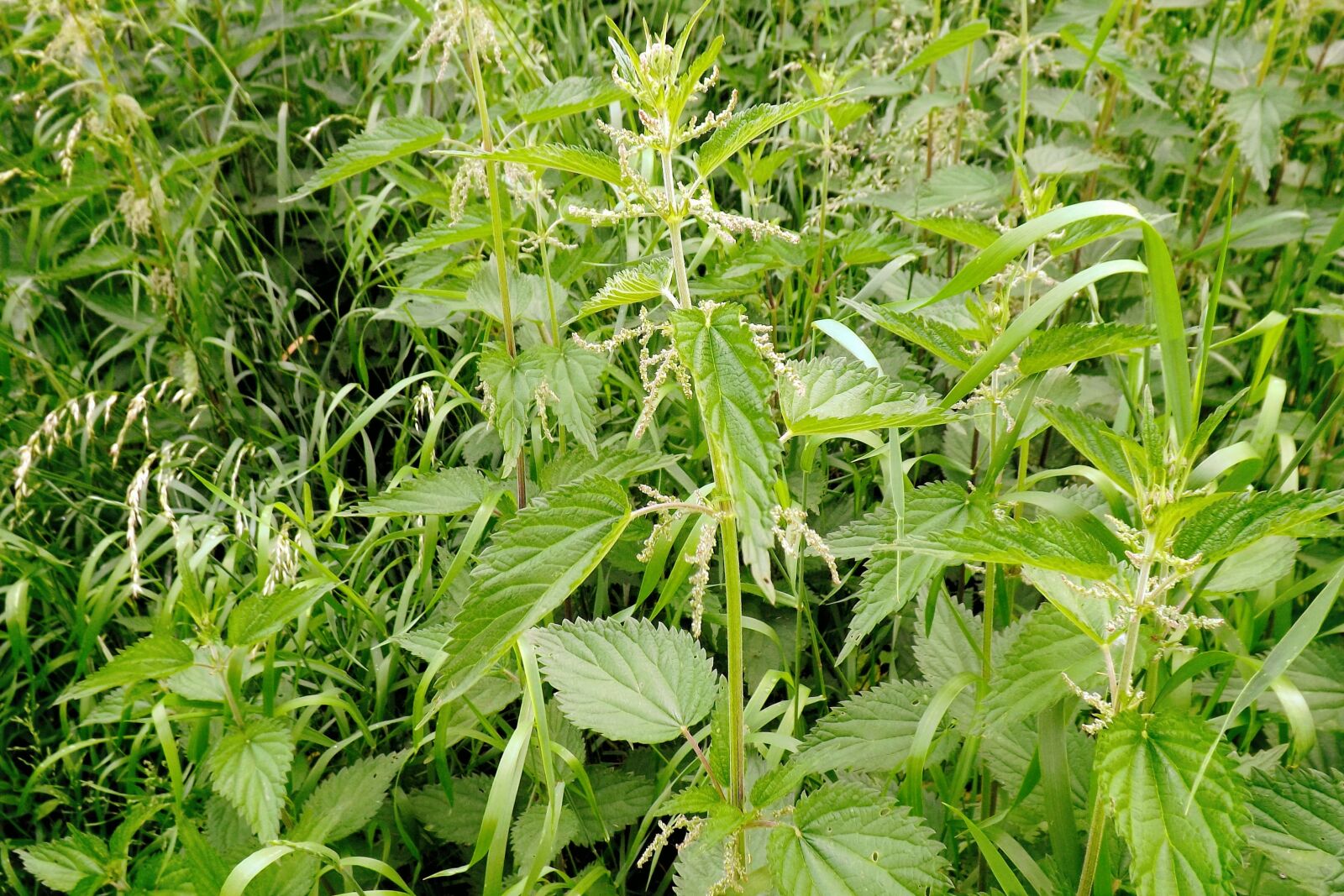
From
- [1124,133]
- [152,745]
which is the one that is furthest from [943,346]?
[152,745]

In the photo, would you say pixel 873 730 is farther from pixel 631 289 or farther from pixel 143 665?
pixel 143 665

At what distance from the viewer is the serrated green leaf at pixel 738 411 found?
84 cm

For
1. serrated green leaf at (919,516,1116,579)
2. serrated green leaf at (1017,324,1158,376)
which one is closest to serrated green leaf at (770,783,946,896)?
serrated green leaf at (919,516,1116,579)

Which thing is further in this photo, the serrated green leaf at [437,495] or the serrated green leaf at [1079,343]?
the serrated green leaf at [437,495]

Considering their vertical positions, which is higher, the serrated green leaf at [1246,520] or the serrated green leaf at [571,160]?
the serrated green leaf at [571,160]

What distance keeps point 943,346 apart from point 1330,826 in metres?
0.75

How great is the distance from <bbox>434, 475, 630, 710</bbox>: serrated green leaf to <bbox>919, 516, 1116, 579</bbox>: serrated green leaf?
341 millimetres

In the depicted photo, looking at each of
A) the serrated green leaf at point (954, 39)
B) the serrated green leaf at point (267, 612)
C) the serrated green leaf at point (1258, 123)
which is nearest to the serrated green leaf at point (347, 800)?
the serrated green leaf at point (267, 612)

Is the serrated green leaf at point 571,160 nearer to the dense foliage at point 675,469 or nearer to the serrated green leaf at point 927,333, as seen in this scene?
the dense foliage at point 675,469

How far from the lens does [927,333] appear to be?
140 cm

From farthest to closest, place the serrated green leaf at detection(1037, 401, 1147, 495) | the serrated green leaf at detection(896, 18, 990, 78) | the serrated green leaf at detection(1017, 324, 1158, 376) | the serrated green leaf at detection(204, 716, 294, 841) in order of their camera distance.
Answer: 1. the serrated green leaf at detection(896, 18, 990, 78)
2. the serrated green leaf at detection(204, 716, 294, 841)
3. the serrated green leaf at detection(1017, 324, 1158, 376)
4. the serrated green leaf at detection(1037, 401, 1147, 495)

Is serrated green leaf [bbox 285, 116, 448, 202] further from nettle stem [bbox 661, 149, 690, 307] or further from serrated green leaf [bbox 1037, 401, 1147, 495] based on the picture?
serrated green leaf [bbox 1037, 401, 1147, 495]

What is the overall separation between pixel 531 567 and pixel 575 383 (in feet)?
2.48

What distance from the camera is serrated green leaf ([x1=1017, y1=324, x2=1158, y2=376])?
3.96ft
